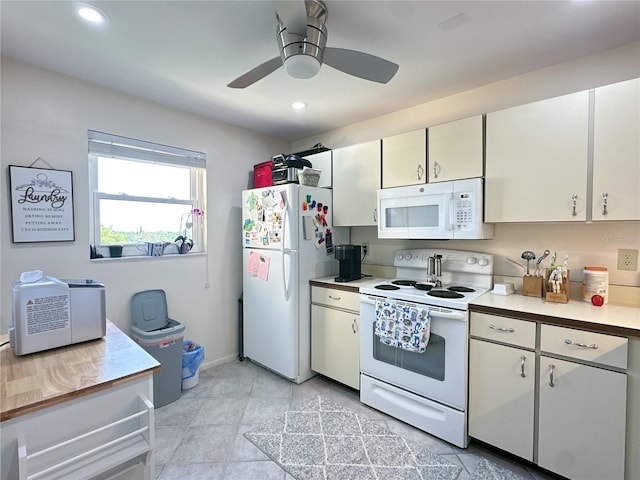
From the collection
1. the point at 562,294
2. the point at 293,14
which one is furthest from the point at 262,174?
the point at 562,294

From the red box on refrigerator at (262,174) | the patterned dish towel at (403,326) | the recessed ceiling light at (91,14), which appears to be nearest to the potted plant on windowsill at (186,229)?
the red box on refrigerator at (262,174)

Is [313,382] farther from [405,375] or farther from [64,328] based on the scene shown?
[64,328]

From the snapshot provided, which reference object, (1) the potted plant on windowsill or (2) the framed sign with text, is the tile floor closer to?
(1) the potted plant on windowsill

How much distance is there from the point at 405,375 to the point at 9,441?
1962 millimetres

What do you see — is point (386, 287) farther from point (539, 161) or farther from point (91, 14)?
point (91, 14)

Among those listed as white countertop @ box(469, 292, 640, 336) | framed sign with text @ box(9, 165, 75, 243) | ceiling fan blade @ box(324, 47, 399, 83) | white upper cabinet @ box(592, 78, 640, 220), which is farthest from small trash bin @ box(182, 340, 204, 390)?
white upper cabinet @ box(592, 78, 640, 220)

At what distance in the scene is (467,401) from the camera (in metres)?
1.86

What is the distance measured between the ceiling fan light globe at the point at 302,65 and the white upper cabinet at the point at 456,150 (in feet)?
3.89

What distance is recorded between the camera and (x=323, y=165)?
299 centimetres

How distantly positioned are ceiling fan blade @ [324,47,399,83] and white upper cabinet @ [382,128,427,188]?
30.9 inches

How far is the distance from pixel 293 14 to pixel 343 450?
233 cm

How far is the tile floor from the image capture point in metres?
1.73

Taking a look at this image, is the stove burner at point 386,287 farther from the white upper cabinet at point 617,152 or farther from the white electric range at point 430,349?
the white upper cabinet at point 617,152

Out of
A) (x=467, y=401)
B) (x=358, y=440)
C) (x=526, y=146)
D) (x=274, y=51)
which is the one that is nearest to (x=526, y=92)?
(x=526, y=146)
